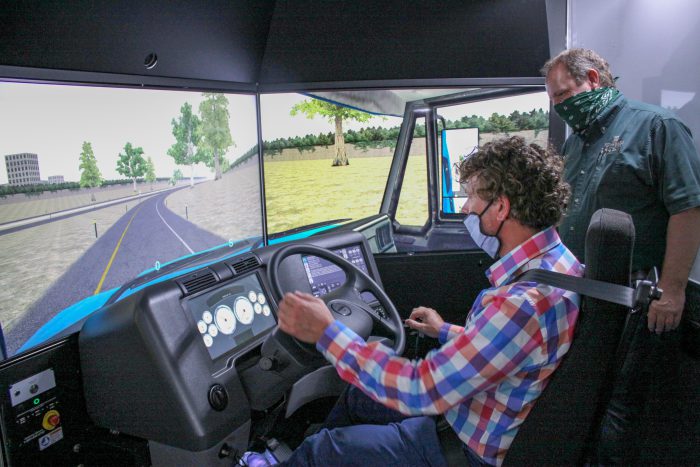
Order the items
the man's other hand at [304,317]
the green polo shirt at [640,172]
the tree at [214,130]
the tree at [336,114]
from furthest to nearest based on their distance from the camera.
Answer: the tree at [336,114], the tree at [214,130], the green polo shirt at [640,172], the man's other hand at [304,317]

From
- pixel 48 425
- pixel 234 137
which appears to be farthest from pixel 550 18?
pixel 48 425

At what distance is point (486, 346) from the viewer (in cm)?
104

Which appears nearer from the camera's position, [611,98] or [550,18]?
[611,98]

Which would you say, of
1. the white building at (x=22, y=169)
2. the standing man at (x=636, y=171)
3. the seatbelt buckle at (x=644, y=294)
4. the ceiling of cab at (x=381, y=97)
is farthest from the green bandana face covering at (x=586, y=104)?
the white building at (x=22, y=169)

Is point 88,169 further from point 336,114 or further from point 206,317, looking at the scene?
point 336,114

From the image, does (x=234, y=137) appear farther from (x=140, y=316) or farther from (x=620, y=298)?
(x=620, y=298)

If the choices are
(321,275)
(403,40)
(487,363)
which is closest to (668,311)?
(487,363)

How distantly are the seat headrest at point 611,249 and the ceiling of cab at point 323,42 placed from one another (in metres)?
1.70

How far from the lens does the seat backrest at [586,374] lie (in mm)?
1033

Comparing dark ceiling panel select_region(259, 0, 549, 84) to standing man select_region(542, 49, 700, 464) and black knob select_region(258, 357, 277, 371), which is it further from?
black knob select_region(258, 357, 277, 371)

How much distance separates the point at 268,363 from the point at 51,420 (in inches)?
26.3

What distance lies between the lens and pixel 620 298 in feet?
3.29

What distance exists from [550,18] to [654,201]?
1292mm

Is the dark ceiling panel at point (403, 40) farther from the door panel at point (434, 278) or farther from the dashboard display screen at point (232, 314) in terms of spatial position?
the dashboard display screen at point (232, 314)
